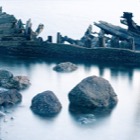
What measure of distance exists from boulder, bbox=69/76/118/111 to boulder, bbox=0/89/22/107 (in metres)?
2.68

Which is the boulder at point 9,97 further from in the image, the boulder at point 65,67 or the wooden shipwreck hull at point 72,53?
the wooden shipwreck hull at point 72,53

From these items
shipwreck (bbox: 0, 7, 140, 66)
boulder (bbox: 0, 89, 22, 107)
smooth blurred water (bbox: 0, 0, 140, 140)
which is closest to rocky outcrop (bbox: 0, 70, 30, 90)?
smooth blurred water (bbox: 0, 0, 140, 140)

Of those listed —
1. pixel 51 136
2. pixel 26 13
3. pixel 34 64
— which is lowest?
pixel 51 136

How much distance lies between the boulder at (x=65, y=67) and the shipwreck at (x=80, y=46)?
1583mm

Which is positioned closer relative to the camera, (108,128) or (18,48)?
(108,128)

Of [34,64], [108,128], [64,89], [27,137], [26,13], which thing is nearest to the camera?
[27,137]

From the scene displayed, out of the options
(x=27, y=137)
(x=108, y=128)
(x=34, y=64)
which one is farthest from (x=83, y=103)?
(x=34, y=64)

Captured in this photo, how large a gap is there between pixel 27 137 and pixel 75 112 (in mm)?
4250

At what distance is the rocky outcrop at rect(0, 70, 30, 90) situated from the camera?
29.3 metres

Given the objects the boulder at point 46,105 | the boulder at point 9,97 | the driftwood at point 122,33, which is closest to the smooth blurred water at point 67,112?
the boulder at point 46,105

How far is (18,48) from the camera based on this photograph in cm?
3953

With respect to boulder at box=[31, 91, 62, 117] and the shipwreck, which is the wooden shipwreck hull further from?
boulder at box=[31, 91, 62, 117]

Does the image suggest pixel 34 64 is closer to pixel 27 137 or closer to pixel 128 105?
pixel 128 105

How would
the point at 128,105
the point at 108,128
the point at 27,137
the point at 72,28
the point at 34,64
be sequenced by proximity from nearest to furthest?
1. the point at 27,137
2. the point at 108,128
3. the point at 128,105
4. the point at 34,64
5. the point at 72,28
